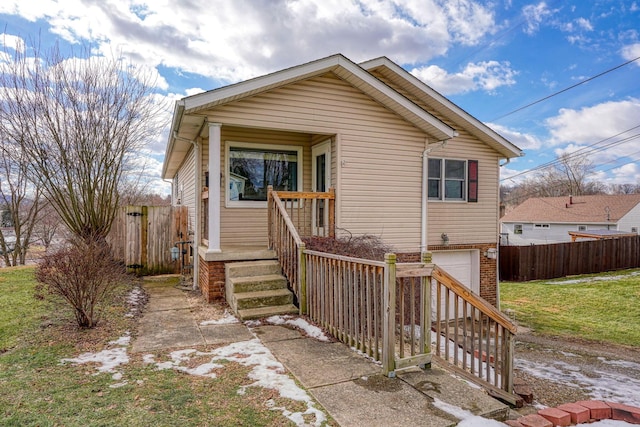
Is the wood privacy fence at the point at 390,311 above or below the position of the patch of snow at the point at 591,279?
above

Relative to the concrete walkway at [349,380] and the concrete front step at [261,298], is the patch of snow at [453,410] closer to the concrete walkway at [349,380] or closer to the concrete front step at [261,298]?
the concrete walkway at [349,380]

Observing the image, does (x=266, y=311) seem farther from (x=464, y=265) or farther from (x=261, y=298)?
(x=464, y=265)

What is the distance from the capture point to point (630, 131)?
23.8m

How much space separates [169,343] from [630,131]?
98.0ft

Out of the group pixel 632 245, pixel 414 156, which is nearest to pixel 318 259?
pixel 414 156

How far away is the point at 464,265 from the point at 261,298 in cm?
696

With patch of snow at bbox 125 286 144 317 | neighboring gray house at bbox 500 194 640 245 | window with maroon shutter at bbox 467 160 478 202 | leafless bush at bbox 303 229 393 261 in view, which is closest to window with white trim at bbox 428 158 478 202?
window with maroon shutter at bbox 467 160 478 202

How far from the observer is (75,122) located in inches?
347

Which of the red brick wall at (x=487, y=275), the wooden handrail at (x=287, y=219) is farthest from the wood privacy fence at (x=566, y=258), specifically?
the wooden handrail at (x=287, y=219)

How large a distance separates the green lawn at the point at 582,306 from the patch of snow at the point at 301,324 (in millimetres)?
6963

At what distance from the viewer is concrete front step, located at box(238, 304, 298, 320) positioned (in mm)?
5340

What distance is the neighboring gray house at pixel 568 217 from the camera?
30.0 metres

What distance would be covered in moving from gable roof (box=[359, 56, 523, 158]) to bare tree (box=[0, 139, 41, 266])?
1448 cm

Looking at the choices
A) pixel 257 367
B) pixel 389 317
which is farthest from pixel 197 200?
pixel 389 317
